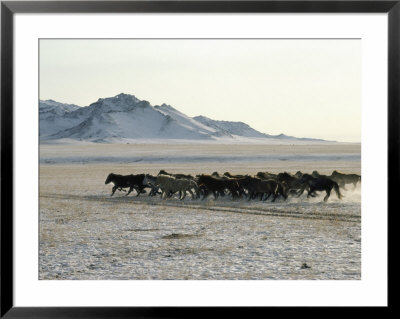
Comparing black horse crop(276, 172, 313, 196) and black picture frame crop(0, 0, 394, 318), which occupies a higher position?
black picture frame crop(0, 0, 394, 318)

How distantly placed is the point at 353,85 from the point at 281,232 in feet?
10.4

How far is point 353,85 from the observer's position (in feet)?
27.9

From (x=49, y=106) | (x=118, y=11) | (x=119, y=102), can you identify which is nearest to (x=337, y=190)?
(x=49, y=106)

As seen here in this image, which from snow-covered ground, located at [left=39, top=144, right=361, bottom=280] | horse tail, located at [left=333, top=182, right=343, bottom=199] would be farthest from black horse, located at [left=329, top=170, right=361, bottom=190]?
snow-covered ground, located at [left=39, top=144, right=361, bottom=280]

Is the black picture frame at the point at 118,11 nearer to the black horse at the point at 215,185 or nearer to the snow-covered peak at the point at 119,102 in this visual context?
the black horse at the point at 215,185

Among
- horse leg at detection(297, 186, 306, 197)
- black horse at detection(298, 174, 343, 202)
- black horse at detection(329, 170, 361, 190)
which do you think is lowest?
horse leg at detection(297, 186, 306, 197)

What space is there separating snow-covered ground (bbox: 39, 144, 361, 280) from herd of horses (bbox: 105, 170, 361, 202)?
321 millimetres

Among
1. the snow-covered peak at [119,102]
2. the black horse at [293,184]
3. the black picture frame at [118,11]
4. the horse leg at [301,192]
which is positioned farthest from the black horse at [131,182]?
the black picture frame at [118,11]

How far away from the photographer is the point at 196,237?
31.6 ft

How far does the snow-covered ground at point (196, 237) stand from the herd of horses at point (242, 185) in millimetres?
321

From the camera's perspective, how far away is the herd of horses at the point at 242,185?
14125 mm

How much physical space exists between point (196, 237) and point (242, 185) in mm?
5975

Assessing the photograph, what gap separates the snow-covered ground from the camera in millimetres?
6868

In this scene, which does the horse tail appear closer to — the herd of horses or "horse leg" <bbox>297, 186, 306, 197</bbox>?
the herd of horses
